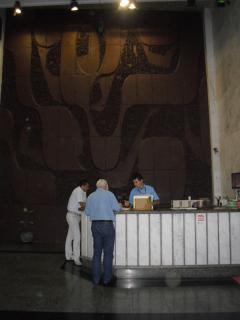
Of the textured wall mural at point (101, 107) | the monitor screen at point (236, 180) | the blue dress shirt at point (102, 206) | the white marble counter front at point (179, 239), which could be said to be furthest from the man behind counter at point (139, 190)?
the textured wall mural at point (101, 107)

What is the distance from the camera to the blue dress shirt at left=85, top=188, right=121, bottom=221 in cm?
477

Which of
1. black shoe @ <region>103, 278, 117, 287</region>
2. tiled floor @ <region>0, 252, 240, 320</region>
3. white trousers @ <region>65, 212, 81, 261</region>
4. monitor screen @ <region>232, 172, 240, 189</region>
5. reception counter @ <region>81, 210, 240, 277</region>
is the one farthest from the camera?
monitor screen @ <region>232, 172, 240, 189</region>

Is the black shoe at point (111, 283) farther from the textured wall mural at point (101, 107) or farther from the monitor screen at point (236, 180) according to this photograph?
the textured wall mural at point (101, 107)

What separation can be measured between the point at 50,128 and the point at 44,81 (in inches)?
53.3

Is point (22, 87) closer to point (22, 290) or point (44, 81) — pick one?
point (44, 81)

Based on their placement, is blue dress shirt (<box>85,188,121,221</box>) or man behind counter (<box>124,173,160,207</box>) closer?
blue dress shirt (<box>85,188,121,221</box>)

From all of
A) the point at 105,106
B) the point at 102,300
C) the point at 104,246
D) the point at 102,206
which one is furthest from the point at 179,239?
the point at 105,106

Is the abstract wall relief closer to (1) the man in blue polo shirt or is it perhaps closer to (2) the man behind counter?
(2) the man behind counter

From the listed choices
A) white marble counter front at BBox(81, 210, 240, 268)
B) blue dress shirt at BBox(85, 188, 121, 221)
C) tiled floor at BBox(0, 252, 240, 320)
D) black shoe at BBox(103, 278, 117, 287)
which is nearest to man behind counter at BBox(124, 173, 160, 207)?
white marble counter front at BBox(81, 210, 240, 268)

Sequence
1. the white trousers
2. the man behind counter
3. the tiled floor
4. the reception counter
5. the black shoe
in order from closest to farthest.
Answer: the tiled floor → the black shoe → the reception counter → the man behind counter → the white trousers

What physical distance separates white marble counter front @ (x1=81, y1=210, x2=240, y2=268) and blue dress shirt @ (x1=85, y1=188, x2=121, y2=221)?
41cm

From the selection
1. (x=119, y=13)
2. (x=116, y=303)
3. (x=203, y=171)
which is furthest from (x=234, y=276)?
(x=119, y=13)

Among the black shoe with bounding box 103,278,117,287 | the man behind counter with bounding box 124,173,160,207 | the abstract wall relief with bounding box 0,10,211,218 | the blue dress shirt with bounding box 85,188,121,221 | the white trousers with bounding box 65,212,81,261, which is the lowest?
the black shoe with bounding box 103,278,117,287

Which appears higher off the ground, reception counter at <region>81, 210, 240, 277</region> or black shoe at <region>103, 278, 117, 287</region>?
reception counter at <region>81, 210, 240, 277</region>
